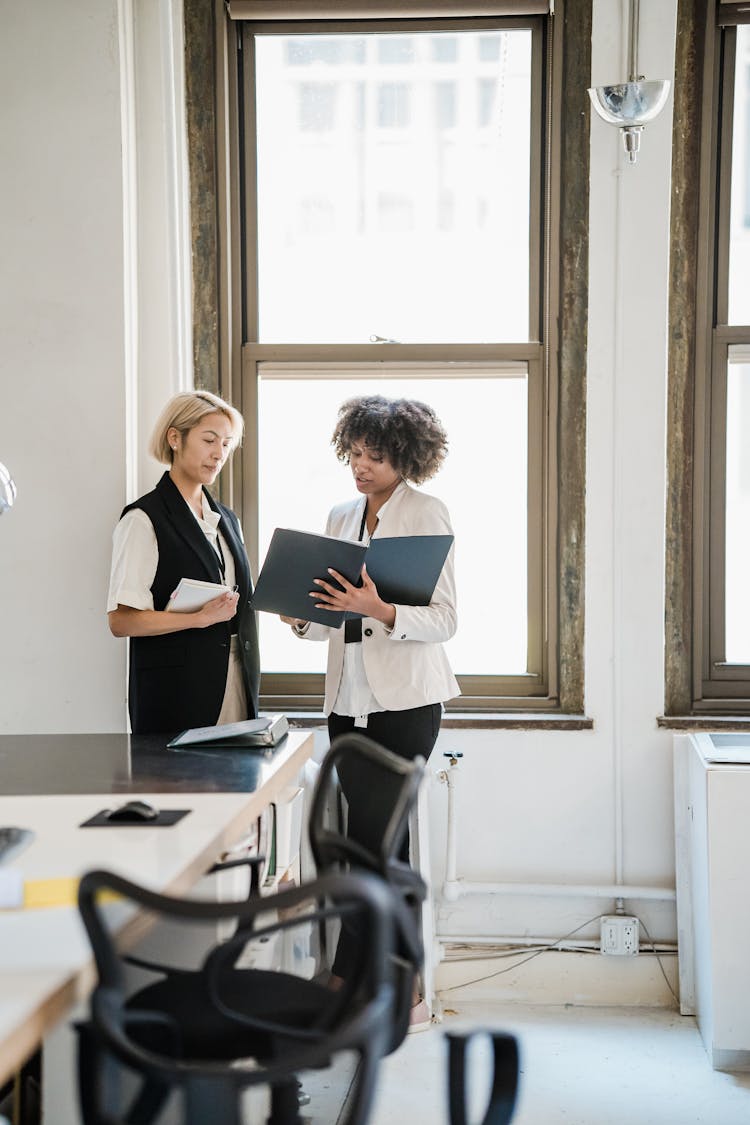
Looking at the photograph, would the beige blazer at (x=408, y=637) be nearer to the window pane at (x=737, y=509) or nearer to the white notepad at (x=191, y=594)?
the white notepad at (x=191, y=594)

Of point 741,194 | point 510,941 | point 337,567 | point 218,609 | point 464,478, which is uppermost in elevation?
point 741,194

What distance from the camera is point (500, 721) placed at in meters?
3.52

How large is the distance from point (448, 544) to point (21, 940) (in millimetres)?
1684

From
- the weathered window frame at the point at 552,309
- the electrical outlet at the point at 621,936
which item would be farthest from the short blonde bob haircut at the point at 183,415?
the electrical outlet at the point at 621,936

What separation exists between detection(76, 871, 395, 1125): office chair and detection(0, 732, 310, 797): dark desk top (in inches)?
20.1

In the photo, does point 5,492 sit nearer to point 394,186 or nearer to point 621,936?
point 394,186

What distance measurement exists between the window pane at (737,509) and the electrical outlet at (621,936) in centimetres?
91

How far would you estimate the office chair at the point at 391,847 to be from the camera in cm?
157

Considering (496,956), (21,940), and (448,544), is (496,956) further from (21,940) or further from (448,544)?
(21,940)

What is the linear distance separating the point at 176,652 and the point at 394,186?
1.76 m

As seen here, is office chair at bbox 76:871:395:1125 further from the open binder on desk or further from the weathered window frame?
the weathered window frame

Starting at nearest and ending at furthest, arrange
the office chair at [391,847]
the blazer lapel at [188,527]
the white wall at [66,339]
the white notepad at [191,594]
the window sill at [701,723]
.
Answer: the office chair at [391,847] < the white notepad at [191,594] < the blazer lapel at [188,527] < the white wall at [66,339] < the window sill at [701,723]

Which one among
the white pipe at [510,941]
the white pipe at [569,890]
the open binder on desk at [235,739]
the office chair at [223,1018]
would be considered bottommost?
the white pipe at [510,941]

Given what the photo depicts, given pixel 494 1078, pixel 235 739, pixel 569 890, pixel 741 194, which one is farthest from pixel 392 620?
Answer: pixel 741 194
